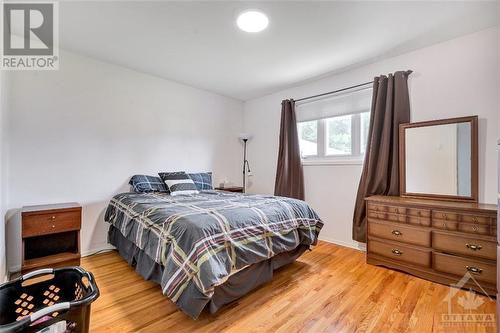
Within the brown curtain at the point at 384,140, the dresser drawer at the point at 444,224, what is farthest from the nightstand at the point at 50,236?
the dresser drawer at the point at 444,224

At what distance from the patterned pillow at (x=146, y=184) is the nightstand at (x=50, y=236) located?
2.38 ft

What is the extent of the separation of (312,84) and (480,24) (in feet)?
6.14

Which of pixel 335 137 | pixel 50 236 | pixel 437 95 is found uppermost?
pixel 437 95

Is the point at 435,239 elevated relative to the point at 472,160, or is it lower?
lower

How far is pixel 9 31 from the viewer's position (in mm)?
2307

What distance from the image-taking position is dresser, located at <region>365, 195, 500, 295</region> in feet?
6.41

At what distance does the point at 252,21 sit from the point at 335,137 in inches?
79.4

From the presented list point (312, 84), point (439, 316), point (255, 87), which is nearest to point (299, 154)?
point (312, 84)

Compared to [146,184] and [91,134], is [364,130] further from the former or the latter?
[91,134]

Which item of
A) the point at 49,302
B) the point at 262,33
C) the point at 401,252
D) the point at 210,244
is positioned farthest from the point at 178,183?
the point at 401,252

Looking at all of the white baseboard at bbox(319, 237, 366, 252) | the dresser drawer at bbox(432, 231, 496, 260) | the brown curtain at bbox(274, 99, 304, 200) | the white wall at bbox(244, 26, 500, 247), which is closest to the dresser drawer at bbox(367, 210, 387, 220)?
the dresser drawer at bbox(432, 231, 496, 260)

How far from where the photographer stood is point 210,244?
5.24 ft

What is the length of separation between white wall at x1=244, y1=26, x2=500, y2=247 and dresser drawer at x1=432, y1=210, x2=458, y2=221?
456mm

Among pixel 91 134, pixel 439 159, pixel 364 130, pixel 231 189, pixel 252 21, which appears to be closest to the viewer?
pixel 252 21
